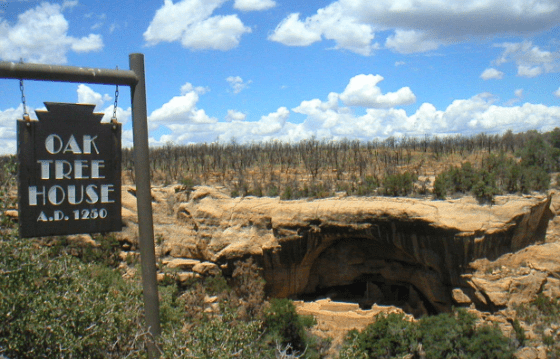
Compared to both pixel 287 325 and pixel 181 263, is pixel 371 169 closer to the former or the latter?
pixel 287 325

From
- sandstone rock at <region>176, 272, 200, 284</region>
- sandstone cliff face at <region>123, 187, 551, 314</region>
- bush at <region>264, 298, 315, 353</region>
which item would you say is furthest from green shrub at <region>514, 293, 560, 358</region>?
sandstone rock at <region>176, 272, 200, 284</region>

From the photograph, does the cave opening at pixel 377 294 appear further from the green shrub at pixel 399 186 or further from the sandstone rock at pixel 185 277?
the sandstone rock at pixel 185 277

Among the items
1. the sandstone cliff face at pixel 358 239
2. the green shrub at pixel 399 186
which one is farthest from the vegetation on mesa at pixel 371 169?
the sandstone cliff face at pixel 358 239

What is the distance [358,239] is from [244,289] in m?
4.98

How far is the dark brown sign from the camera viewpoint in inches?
150

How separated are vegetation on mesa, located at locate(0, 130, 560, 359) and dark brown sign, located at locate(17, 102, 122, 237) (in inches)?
59.7

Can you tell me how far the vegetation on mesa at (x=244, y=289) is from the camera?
5078mm

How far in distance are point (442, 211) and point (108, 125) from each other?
12339 millimetres

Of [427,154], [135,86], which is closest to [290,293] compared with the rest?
[427,154]

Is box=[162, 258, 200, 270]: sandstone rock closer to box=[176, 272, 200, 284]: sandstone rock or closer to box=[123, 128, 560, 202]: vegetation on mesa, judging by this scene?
box=[176, 272, 200, 284]: sandstone rock

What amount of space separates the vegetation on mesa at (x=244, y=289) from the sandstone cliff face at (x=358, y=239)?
3.15ft

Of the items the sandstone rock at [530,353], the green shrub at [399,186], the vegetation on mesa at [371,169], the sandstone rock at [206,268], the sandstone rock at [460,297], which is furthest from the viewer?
the sandstone rock at [206,268]

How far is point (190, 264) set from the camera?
17.0 metres

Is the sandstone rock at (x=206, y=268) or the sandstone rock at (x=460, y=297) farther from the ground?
the sandstone rock at (x=206, y=268)
